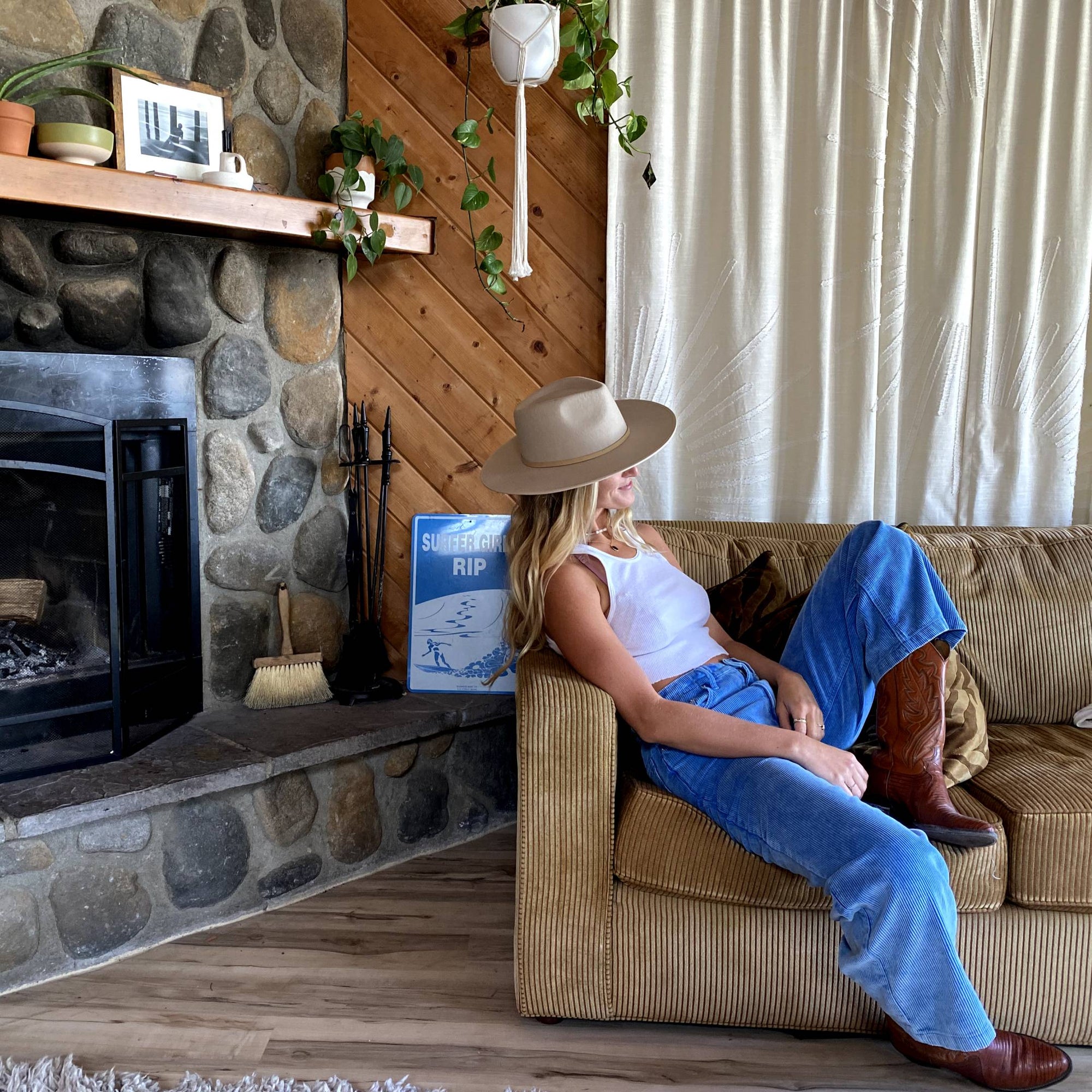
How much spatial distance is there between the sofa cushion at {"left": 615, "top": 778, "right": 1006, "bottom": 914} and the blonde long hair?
1.29ft

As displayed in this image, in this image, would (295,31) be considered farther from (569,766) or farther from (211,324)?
(569,766)

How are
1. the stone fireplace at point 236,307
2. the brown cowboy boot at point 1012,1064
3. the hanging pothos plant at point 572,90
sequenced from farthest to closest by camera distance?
the hanging pothos plant at point 572,90
the stone fireplace at point 236,307
the brown cowboy boot at point 1012,1064

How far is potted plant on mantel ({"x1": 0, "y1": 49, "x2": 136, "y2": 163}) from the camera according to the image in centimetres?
196

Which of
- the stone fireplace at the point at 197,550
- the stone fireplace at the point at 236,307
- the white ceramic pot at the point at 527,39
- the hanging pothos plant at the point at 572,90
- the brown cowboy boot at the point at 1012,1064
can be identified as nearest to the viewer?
the brown cowboy boot at the point at 1012,1064

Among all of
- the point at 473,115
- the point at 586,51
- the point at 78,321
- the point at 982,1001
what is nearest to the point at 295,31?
the point at 473,115

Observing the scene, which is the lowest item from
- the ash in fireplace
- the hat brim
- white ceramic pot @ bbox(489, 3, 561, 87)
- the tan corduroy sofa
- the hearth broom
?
the tan corduroy sofa

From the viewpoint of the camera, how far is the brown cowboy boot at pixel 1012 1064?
1599 mm

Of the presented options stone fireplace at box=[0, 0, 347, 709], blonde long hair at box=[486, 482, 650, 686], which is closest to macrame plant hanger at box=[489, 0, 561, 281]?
stone fireplace at box=[0, 0, 347, 709]

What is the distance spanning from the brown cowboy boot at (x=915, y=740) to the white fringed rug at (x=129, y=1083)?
807 mm

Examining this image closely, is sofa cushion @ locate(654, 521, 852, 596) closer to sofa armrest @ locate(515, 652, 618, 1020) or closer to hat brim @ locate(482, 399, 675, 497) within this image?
hat brim @ locate(482, 399, 675, 497)

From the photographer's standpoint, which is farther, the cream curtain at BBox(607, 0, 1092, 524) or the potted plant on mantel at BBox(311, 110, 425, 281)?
the cream curtain at BBox(607, 0, 1092, 524)

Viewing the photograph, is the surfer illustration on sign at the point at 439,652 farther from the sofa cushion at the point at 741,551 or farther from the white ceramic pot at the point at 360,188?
the white ceramic pot at the point at 360,188

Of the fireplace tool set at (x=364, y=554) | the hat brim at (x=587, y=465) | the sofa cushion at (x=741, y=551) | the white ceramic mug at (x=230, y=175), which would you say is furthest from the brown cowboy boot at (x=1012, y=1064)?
the white ceramic mug at (x=230, y=175)

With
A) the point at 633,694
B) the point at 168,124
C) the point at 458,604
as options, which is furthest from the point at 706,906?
the point at 168,124
